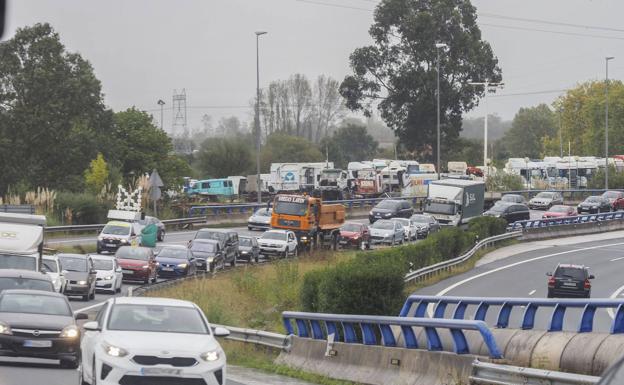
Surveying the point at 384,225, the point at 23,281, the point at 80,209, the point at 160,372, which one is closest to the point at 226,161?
the point at 80,209

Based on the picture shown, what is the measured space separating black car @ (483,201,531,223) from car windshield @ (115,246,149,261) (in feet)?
113

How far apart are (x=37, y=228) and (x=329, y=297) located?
8831 millimetres

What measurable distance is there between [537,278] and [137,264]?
58.3 ft

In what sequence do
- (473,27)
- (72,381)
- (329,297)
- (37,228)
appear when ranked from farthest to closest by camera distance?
(473,27)
(37,228)
(329,297)
(72,381)

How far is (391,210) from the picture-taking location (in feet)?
244

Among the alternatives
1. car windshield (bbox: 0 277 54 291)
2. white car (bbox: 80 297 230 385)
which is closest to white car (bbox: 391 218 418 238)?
car windshield (bbox: 0 277 54 291)

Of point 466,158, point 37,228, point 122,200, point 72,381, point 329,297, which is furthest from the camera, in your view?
point 466,158

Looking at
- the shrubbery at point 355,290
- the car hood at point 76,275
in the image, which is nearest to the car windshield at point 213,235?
the car hood at point 76,275

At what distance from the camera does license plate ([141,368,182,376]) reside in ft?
49.1

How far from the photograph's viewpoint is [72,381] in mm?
18812

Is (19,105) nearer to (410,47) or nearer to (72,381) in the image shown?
(410,47)

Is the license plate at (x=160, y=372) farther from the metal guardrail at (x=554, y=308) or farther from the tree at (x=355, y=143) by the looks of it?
the tree at (x=355, y=143)

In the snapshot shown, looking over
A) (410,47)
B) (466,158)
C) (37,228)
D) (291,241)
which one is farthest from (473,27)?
(37,228)

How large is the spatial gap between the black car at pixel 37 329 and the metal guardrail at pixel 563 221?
51395mm
